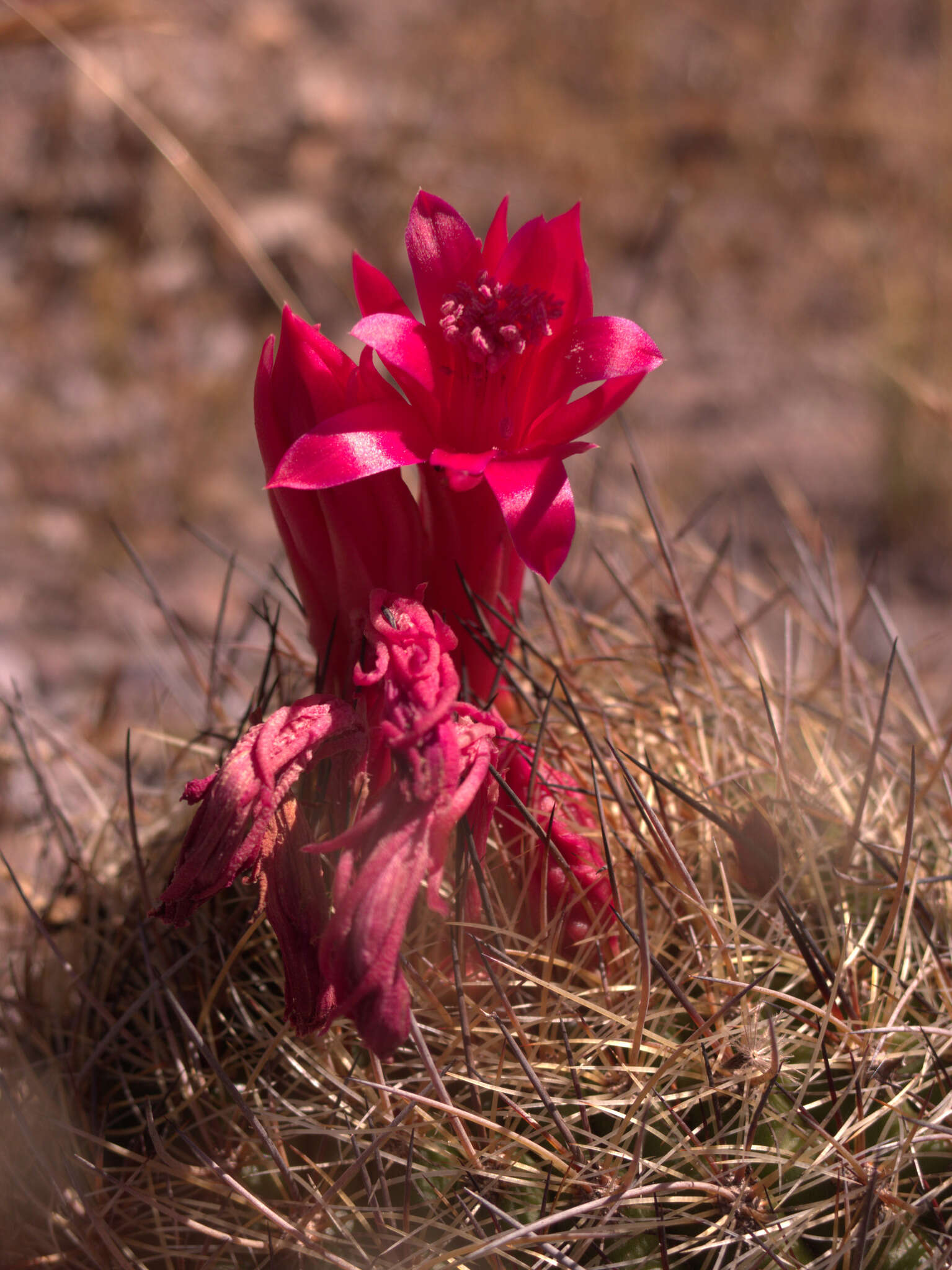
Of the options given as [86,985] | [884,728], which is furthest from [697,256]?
[86,985]

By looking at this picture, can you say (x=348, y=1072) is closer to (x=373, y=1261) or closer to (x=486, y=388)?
(x=373, y=1261)

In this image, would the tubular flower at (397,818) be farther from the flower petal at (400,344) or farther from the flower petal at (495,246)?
the flower petal at (495,246)

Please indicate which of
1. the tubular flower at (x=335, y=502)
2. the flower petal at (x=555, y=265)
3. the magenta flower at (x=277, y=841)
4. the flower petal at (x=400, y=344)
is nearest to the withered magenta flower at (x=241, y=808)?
the magenta flower at (x=277, y=841)

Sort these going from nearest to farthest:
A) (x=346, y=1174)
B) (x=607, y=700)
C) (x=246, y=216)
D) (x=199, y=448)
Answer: (x=346, y=1174) < (x=607, y=700) < (x=199, y=448) < (x=246, y=216)

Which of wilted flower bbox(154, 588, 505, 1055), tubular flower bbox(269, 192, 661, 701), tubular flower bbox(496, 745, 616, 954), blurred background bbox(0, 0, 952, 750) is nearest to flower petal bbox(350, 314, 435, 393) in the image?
tubular flower bbox(269, 192, 661, 701)

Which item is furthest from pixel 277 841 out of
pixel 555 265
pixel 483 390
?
pixel 555 265

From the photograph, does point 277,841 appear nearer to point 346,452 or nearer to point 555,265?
point 346,452

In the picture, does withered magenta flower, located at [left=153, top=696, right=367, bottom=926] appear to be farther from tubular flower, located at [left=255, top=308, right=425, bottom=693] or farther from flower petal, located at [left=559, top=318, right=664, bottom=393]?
flower petal, located at [left=559, top=318, right=664, bottom=393]
